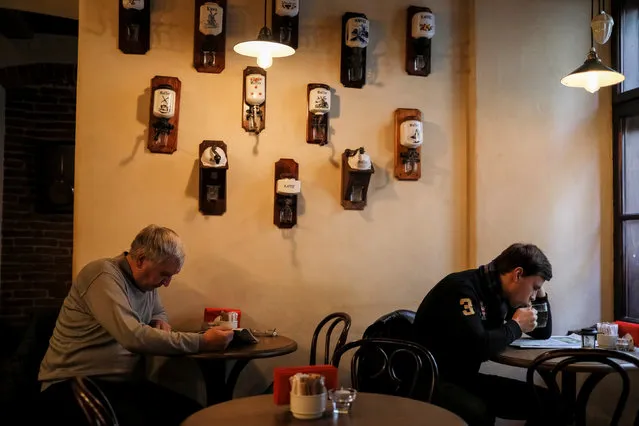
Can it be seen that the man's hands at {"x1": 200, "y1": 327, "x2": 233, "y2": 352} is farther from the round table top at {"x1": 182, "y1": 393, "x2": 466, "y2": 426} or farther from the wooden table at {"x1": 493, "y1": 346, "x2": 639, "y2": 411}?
the wooden table at {"x1": 493, "y1": 346, "x2": 639, "y2": 411}

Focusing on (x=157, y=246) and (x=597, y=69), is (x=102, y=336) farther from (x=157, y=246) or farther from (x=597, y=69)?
(x=597, y=69)

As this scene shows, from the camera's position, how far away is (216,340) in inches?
110

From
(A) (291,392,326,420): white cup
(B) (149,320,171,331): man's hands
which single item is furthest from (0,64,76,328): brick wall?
(A) (291,392,326,420): white cup

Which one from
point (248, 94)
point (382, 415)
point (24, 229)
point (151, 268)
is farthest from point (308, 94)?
point (24, 229)

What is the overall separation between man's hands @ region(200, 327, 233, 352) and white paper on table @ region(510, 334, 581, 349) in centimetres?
134

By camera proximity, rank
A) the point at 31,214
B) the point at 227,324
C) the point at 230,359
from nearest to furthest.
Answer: the point at 230,359, the point at 227,324, the point at 31,214

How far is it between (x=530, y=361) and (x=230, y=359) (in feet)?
4.12

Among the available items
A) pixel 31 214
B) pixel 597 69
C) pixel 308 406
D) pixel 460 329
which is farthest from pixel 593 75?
pixel 31 214

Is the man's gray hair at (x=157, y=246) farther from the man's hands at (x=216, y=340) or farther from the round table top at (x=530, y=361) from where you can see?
the round table top at (x=530, y=361)

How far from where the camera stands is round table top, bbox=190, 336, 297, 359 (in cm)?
280

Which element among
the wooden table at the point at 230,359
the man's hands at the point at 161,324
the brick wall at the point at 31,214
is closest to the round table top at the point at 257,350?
the wooden table at the point at 230,359

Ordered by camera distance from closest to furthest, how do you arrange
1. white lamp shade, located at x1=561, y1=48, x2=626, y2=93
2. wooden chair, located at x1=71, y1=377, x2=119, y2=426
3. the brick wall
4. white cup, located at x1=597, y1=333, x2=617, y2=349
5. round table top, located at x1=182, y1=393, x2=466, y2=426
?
wooden chair, located at x1=71, y1=377, x2=119, y2=426
round table top, located at x1=182, y1=393, x2=466, y2=426
white cup, located at x1=597, y1=333, x2=617, y2=349
white lamp shade, located at x1=561, y1=48, x2=626, y2=93
the brick wall

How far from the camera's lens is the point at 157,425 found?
2.63 meters

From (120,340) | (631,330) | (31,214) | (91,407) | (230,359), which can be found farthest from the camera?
(31,214)
